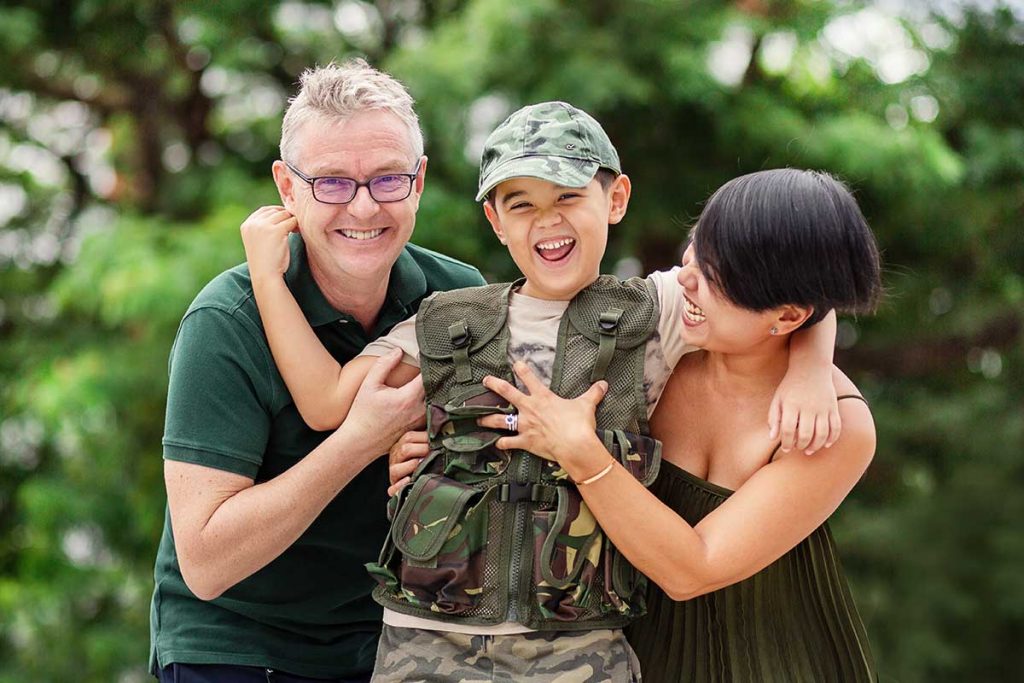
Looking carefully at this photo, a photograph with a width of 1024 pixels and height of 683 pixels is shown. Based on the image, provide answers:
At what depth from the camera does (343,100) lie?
2.40 metres

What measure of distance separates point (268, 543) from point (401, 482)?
0.92 ft

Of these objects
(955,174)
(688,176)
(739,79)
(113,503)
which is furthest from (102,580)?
(955,174)

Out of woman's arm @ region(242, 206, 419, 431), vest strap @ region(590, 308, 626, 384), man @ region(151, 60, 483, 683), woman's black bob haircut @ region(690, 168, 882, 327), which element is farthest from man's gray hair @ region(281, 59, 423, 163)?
woman's black bob haircut @ region(690, 168, 882, 327)

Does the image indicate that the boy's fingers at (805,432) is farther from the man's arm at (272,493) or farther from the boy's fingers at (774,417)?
the man's arm at (272,493)

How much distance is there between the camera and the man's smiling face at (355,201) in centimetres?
240

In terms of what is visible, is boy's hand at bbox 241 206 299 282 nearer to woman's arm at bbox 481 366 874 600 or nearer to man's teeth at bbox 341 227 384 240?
man's teeth at bbox 341 227 384 240

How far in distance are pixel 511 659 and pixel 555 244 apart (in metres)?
0.69

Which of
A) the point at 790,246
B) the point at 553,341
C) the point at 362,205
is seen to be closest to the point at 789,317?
the point at 790,246

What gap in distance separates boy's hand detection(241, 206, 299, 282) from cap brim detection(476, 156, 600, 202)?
1.53 feet

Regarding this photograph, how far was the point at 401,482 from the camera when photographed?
2219 millimetres

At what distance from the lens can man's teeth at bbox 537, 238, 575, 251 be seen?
2195 millimetres

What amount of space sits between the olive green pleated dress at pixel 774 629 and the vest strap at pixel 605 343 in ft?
0.76

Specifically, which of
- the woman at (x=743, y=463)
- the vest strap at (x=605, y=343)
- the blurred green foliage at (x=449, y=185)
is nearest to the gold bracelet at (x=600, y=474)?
the woman at (x=743, y=463)

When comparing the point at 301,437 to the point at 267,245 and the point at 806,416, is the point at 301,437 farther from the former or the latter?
the point at 806,416
